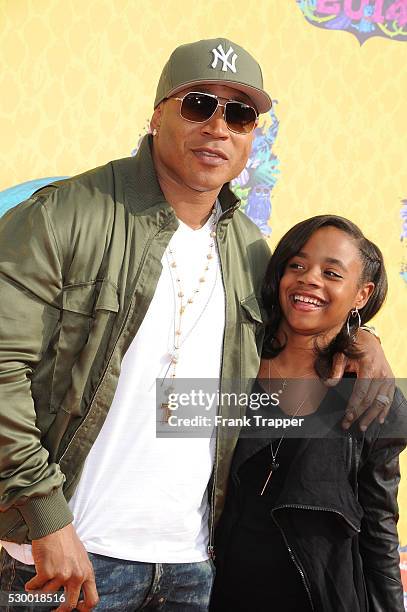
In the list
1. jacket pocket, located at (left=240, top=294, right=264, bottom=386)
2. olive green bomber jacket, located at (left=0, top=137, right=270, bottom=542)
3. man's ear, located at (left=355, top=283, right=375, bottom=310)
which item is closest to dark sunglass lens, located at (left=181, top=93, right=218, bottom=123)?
olive green bomber jacket, located at (left=0, top=137, right=270, bottom=542)

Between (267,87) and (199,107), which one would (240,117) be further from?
(267,87)

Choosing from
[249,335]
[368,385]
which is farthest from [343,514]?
[249,335]

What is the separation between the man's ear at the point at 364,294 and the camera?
1914mm

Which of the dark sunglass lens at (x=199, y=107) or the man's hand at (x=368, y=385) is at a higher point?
the dark sunglass lens at (x=199, y=107)

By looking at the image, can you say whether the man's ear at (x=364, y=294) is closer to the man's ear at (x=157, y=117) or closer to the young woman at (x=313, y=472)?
the young woman at (x=313, y=472)

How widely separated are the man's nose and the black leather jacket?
0.65 meters

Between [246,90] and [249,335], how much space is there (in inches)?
20.6

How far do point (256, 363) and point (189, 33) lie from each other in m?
1.77

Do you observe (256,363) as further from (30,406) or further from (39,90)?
(39,90)

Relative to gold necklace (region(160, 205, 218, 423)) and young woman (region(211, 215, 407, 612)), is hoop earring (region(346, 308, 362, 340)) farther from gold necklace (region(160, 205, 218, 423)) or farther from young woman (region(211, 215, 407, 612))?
gold necklace (region(160, 205, 218, 423))

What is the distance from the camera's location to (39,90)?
2.85 meters

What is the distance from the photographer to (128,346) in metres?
1.57

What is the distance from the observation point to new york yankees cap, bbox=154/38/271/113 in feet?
5.31

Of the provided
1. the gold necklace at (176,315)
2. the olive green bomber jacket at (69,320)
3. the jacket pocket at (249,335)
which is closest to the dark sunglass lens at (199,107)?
the olive green bomber jacket at (69,320)
